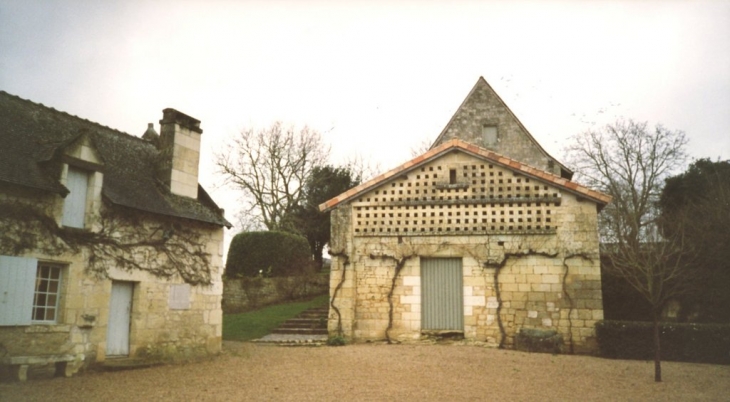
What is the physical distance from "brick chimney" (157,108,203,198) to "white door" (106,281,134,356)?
2.89 metres

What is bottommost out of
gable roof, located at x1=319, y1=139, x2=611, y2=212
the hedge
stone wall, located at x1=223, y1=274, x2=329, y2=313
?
the hedge

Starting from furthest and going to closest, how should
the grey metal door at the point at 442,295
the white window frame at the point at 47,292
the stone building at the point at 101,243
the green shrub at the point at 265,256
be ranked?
the green shrub at the point at 265,256, the grey metal door at the point at 442,295, the white window frame at the point at 47,292, the stone building at the point at 101,243

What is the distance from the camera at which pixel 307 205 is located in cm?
3234

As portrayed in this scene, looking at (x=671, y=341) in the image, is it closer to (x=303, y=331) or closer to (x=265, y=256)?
(x=303, y=331)

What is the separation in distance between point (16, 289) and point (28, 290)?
20cm

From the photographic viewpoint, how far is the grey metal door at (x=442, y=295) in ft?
48.9

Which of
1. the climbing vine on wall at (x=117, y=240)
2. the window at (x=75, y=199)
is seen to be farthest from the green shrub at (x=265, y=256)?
the window at (x=75, y=199)

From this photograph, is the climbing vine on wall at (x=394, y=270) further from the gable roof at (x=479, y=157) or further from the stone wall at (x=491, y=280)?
the gable roof at (x=479, y=157)

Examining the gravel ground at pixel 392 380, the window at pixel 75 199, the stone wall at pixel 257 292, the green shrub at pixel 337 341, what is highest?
the window at pixel 75 199

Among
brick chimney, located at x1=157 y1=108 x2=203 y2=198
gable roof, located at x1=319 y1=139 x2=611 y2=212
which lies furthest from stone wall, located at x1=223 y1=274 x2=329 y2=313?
brick chimney, located at x1=157 y1=108 x2=203 y2=198

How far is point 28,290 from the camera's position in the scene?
30.7ft

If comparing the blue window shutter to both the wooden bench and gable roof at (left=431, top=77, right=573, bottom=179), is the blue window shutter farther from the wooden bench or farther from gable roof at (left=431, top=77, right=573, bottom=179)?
gable roof at (left=431, top=77, right=573, bottom=179)

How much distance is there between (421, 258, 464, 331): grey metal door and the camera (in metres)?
14.9

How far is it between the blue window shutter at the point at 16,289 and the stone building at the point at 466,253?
25.5 feet
